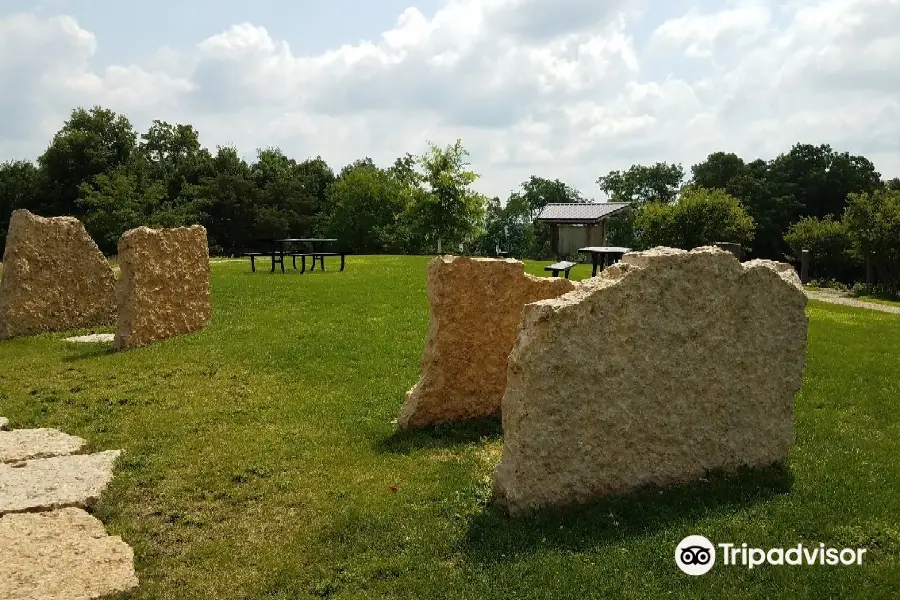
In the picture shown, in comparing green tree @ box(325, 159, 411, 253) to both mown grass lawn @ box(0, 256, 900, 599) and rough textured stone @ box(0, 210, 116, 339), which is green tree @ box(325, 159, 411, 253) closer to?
rough textured stone @ box(0, 210, 116, 339)

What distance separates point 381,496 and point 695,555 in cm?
229

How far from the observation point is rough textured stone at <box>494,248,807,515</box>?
4871 millimetres

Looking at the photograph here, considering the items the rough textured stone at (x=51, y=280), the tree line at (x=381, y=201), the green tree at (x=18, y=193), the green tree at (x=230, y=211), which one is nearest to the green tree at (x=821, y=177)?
the tree line at (x=381, y=201)

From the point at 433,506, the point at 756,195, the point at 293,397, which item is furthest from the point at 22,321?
the point at 756,195

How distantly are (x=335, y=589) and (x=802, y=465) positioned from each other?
3.94 metres

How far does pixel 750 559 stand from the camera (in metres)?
4.30

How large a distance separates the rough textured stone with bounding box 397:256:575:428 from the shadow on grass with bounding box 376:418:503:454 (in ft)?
0.37

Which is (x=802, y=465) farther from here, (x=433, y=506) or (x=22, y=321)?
(x=22, y=321)

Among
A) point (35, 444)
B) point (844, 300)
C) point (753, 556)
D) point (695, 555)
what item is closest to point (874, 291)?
point (844, 300)

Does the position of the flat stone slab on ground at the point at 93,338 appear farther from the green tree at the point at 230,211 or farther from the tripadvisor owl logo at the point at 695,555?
the green tree at the point at 230,211

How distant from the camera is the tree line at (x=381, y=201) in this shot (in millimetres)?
33938

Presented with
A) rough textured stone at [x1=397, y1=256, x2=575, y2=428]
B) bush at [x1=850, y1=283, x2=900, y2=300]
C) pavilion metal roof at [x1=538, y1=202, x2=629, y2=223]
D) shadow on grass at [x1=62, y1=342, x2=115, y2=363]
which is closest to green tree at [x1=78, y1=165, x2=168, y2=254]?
pavilion metal roof at [x1=538, y1=202, x2=629, y2=223]

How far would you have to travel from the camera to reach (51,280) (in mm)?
13109

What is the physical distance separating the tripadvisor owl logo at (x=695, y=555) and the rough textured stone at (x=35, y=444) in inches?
213
